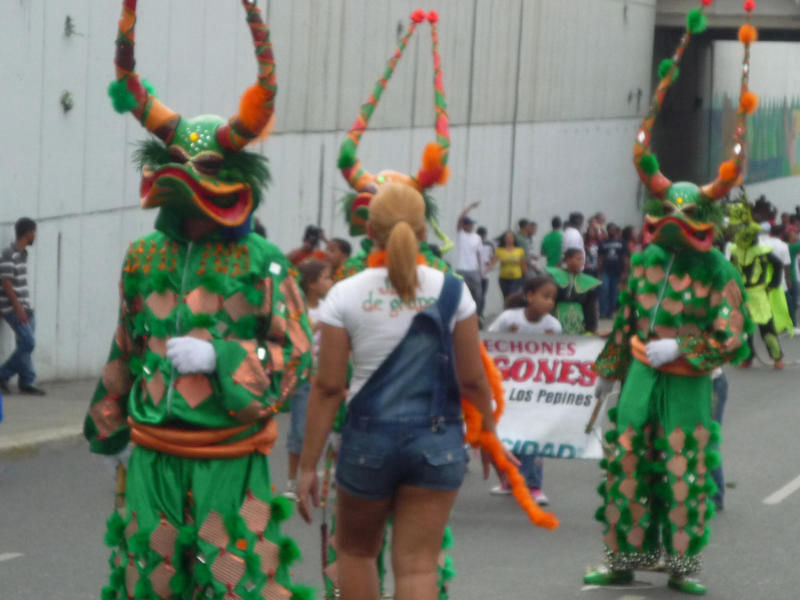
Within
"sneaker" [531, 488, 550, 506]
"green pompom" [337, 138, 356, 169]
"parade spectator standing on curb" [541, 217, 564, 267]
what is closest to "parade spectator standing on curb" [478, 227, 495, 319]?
"parade spectator standing on curb" [541, 217, 564, 267]

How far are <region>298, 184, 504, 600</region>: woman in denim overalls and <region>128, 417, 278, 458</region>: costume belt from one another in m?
0.27

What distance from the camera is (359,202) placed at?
799 centimetres

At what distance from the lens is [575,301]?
1435cm

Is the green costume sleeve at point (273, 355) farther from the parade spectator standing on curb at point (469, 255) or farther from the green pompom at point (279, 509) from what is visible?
the parade spectator standing on curb at point (469, 255)

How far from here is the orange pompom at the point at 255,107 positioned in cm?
623

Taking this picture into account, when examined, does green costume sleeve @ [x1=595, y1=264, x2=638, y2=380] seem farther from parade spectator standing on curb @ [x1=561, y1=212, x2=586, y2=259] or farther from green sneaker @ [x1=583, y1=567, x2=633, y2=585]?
parade spectator standing on curb @ [x1=561, y1=212, x2=586, y2=259]

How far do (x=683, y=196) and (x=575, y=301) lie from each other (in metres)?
5.63

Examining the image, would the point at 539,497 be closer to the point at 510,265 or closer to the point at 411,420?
the point at 411,420

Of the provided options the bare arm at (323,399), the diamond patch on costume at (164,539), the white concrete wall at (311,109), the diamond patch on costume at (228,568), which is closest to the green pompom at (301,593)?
the diamond patch on costume at (228,568)

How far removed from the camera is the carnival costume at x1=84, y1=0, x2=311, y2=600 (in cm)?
606

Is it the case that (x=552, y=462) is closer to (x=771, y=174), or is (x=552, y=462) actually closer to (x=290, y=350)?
(x=290, y=350)

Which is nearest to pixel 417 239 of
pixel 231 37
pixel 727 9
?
pixel 231 37

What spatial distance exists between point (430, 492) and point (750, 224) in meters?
15.3

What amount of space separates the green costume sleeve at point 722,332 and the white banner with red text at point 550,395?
8.79 feet
